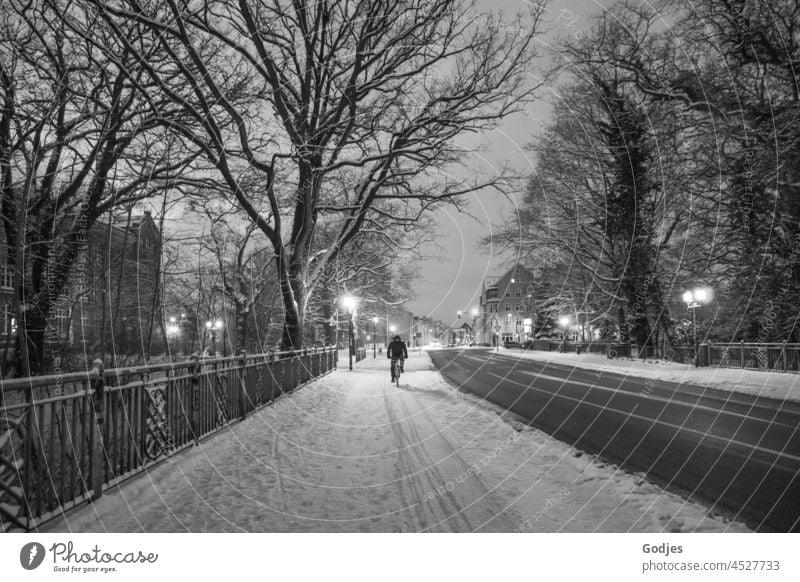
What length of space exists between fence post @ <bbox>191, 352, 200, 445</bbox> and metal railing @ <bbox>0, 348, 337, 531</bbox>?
15 mm

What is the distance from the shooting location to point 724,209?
1444 cm

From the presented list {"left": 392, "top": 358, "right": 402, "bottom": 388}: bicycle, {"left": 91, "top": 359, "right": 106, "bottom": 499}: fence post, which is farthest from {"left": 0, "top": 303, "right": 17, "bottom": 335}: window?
{"left": 392, "top": 358, "right": 402, "bottom": 388}: bicycle

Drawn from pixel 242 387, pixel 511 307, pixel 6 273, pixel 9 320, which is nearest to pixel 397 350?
pixel 242 387

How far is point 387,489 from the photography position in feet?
14.8

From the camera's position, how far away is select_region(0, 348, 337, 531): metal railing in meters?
3.39

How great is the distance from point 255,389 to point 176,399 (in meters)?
3.50

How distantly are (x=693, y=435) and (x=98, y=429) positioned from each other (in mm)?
8644

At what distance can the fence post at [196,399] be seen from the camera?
635 centimetres

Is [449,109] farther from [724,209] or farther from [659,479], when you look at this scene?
[659,479]

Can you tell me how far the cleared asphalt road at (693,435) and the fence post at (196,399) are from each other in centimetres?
588

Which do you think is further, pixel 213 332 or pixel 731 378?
pixel 213 332

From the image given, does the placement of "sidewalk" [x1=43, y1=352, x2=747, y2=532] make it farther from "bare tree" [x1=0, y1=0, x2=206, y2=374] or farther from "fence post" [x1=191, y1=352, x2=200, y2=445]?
"bare tree" [x1=0, y1=0, x2=206, y2=374]

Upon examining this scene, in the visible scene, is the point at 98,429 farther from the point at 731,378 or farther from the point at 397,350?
the point at 731,378
